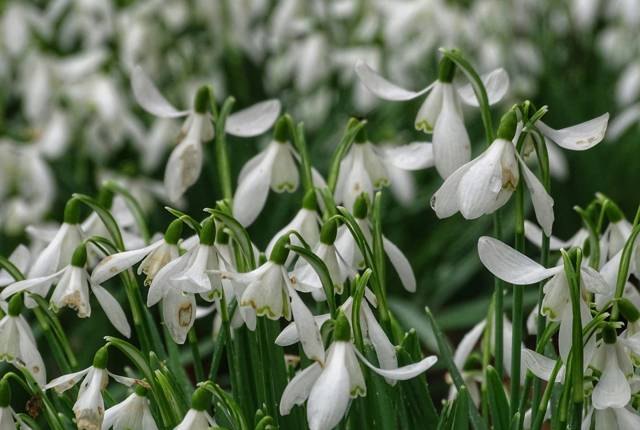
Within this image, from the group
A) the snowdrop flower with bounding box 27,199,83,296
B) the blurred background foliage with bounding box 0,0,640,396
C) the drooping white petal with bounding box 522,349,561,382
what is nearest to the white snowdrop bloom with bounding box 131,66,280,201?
the snowdrop flower with bounding box 27,199,83,296

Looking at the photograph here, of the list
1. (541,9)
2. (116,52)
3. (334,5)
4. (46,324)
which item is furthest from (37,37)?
(46,324)

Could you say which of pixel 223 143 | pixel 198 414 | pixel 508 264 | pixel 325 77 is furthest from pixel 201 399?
pixel 325 77

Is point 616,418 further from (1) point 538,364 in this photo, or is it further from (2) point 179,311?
(2) point 179,311

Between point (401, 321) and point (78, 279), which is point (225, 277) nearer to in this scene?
point (78, 279)

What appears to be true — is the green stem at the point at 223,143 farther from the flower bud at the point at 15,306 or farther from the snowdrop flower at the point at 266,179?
the flower bud at the point at 15,306

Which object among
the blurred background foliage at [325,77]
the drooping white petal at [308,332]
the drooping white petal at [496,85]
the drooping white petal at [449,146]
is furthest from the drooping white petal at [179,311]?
the blurred background foliage at [325,77]

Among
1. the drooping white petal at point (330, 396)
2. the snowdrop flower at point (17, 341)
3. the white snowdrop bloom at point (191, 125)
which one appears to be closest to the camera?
the drooping white petal at point (330, 396)
